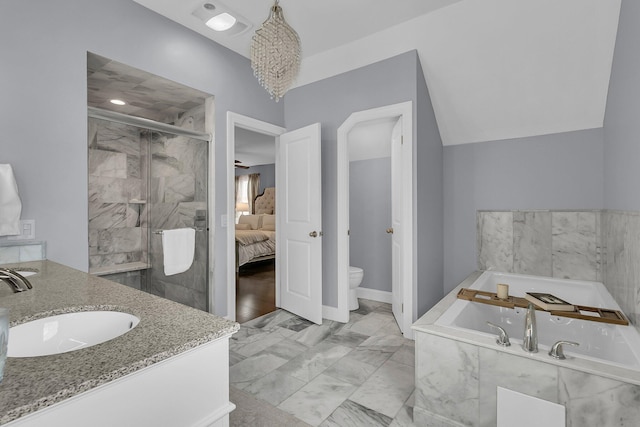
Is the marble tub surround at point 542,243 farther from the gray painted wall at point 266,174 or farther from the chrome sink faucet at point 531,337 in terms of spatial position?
the gray painted wall at point 266,174

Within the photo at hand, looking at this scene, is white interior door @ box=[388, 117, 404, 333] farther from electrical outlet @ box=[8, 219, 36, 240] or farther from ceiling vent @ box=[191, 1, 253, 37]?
electrical outlet @ box=[8, 219, 36, 240]

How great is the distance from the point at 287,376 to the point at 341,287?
1.13 metres

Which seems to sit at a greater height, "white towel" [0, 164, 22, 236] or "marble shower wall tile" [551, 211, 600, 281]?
"white towel" [0, 164, 22, 236]

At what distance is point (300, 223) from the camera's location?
322cm

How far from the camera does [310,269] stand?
3.12 meters

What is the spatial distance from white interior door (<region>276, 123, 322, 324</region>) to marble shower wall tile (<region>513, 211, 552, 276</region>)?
192 centimetres

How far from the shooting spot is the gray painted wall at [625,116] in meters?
1.72

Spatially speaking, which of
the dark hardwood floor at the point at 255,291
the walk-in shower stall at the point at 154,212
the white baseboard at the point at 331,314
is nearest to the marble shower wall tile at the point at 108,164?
the walk-in shower stall at the point at 154,212

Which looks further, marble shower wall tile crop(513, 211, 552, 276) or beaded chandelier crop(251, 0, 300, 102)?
marble shower wall tile crop(513, 211, 552, 276)

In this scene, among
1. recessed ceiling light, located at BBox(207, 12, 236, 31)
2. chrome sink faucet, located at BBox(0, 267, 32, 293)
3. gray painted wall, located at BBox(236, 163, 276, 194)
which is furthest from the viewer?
gray painted wall, located at BBox(236, 163, 276, 194)

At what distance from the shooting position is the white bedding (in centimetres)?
532

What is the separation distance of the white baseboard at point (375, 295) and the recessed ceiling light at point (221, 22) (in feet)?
10.0

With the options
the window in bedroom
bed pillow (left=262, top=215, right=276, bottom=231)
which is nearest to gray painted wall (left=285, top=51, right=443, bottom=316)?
bed pillow (left=262, top=215, right=276, bottom=231)

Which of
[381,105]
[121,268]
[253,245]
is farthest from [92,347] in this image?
[253,245]
